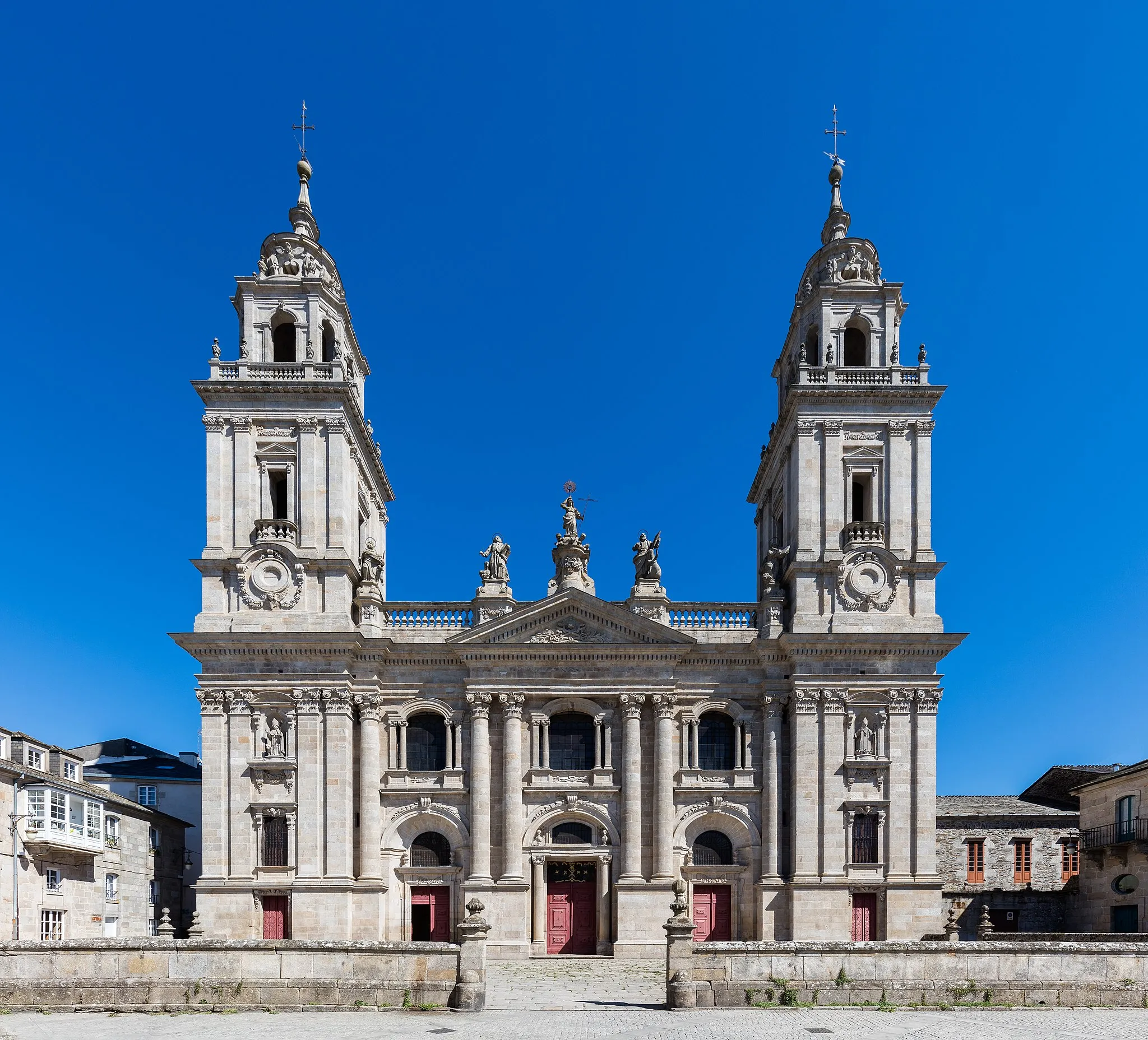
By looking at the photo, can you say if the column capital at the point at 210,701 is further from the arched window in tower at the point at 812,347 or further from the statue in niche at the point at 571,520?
the arched window in tower at the point at 812,347

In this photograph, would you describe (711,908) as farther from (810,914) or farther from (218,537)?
(218,537)

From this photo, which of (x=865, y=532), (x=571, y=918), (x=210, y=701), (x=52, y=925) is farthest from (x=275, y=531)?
(x=865, y=532)

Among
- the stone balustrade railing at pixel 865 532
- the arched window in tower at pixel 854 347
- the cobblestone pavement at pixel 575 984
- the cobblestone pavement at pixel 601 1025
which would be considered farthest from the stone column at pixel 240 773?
the arched window in tower at pixel 854 347

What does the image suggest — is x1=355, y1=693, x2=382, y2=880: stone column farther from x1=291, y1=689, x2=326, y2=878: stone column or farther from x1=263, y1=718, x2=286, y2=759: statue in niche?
x1=263, y1=718, x2=286, y2=759: statue in niche

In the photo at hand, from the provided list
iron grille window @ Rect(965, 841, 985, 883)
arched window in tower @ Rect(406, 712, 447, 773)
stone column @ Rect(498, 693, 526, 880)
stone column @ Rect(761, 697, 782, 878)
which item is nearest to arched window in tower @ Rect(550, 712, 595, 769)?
stone column @ Rect(498, 693, 526, 880)

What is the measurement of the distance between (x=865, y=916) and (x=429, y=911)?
58.5 ft

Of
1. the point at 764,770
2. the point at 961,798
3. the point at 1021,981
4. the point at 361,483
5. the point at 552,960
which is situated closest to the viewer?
the point at 1021,981

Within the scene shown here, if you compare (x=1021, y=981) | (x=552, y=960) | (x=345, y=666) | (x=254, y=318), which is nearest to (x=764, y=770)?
(x=552, y=960)

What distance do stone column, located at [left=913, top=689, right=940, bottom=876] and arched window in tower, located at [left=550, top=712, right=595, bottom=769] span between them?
44.1ft

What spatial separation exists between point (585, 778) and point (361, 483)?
57.7 ft

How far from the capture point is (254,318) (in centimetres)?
4262

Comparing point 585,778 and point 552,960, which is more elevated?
point 585,778

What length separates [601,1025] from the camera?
77.4ft

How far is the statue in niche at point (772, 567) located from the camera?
42.4m
